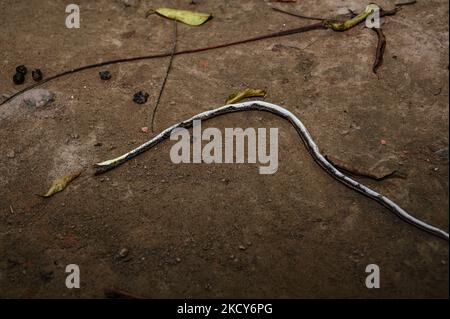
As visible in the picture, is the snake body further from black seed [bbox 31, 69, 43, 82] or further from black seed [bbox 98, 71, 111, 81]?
black seed [bbox 31, 69, 43, 82]

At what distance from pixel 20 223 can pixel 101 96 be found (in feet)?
4.63

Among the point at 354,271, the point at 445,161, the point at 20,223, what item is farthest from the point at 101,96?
the point at 445,161

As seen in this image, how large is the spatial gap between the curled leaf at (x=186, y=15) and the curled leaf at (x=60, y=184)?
2.13 meters

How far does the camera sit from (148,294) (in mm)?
2670

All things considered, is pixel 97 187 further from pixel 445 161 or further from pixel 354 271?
pixel 445 161

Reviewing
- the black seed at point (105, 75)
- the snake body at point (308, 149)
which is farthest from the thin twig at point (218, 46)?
the snake body at point (308, 149)

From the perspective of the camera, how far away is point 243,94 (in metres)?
3.65

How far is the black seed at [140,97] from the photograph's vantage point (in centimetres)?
378

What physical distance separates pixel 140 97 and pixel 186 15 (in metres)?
1.25

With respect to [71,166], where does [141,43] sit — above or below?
above

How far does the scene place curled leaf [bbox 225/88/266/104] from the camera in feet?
11.9
